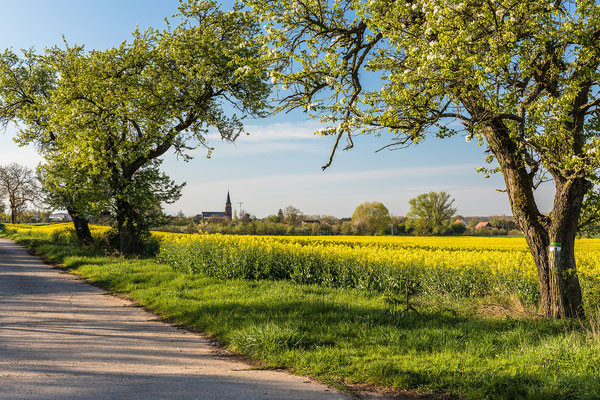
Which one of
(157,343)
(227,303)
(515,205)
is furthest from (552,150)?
(157,343)

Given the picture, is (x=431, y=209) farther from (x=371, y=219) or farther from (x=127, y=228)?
(x=127, y=228)

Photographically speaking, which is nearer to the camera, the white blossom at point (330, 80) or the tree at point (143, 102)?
the white blossom at point (330, 80)

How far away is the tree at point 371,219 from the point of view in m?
59.1

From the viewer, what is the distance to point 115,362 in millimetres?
5680

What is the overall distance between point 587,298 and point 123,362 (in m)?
8.43

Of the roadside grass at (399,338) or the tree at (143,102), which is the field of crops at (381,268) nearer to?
the roadside grass at (399,338)

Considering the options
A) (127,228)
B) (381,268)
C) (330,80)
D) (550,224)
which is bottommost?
(381,268)

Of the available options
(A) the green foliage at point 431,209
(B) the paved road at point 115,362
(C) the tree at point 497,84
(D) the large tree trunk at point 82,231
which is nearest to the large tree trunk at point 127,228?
(D) the large tree trunk at point 82,231

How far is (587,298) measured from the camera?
27.1ft

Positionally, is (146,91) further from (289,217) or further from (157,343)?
(289,217)

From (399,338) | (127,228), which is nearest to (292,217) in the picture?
(127,228)

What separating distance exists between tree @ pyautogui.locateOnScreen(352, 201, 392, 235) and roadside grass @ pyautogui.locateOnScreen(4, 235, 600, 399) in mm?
49186

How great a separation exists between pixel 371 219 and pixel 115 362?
2290 inches

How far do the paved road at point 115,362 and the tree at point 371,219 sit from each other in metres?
51.0
